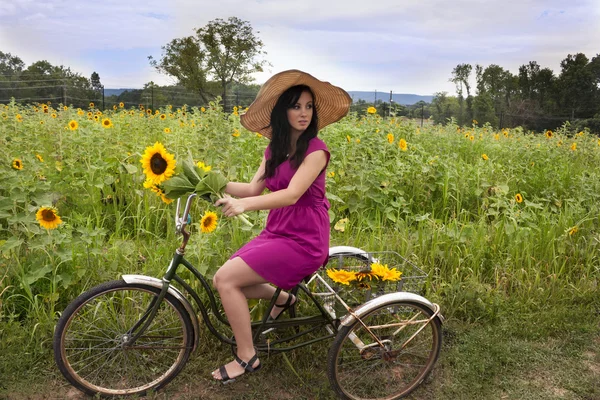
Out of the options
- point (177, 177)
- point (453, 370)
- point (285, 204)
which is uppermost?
point (177, 177)

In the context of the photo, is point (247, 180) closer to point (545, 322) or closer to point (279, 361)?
point (279, 361)

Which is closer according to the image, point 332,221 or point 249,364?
point 249,364

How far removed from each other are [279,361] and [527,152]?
17.2 ft

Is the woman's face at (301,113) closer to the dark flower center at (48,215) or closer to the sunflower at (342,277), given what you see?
the sunflower at (342,277)

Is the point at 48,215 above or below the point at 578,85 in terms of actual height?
below

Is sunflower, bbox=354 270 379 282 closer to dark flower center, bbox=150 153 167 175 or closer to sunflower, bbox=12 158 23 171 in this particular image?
dark flower center, bbox=150 153 167 175

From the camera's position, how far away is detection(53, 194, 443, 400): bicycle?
2.44 m

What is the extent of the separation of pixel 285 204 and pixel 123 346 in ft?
3.68

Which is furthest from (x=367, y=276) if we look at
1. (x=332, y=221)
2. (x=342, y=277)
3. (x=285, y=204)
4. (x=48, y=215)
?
(x=48, y=215)

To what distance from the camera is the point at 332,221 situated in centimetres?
426

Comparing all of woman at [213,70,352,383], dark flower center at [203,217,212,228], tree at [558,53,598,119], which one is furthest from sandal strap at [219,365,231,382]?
tree at [558,53,598,119]

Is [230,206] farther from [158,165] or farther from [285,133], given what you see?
[285,133]

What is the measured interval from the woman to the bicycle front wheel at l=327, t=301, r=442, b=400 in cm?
43

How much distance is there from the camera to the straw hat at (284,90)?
230cm
